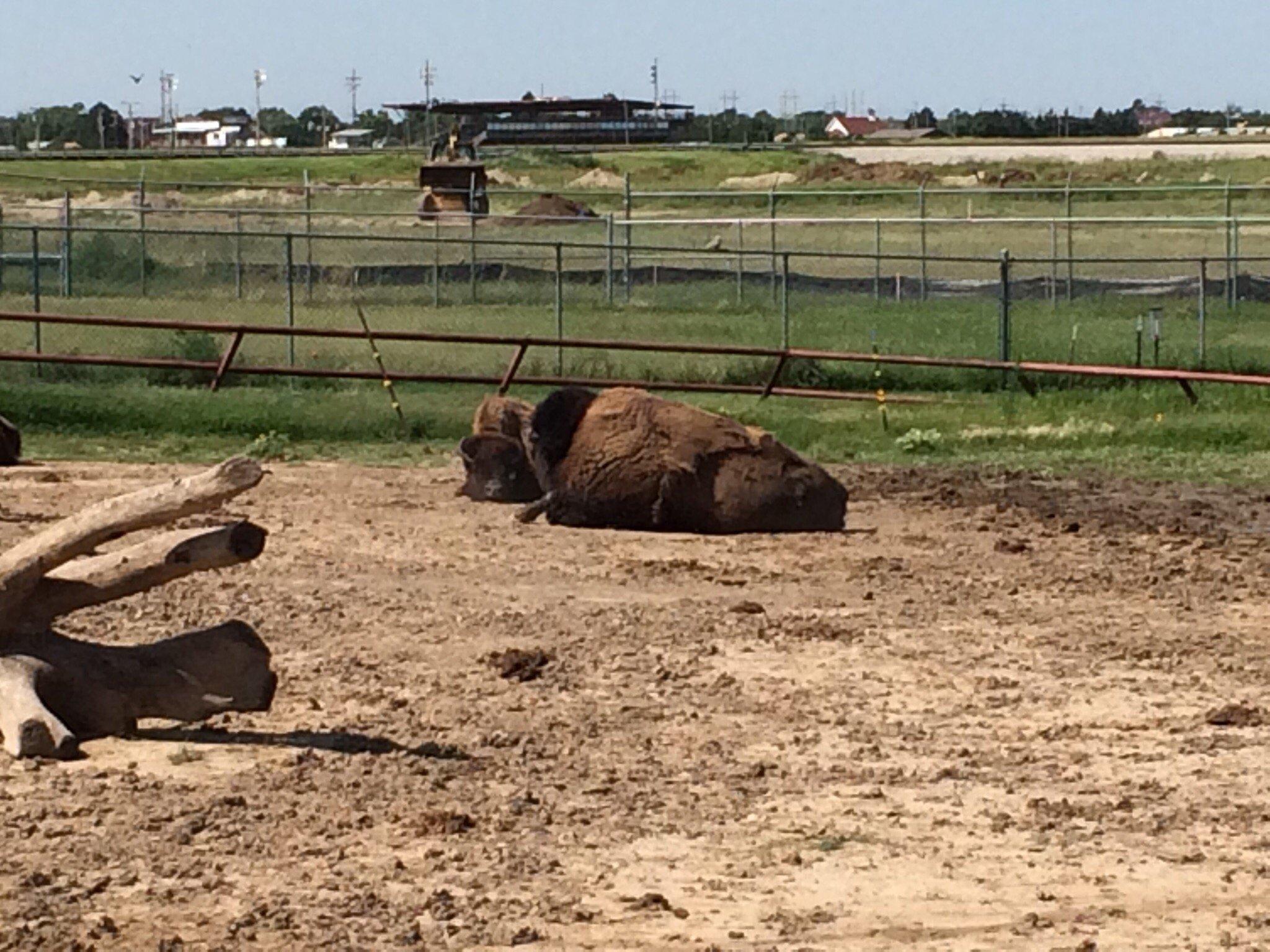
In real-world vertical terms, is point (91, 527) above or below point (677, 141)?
below

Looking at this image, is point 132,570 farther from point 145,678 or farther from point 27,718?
point 27,718

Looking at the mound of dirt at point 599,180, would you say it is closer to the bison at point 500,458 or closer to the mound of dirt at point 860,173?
the mound of dirt at point 860,173

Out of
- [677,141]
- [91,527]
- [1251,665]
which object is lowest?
[1251,665]

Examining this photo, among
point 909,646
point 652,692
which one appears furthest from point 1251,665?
point 652,692

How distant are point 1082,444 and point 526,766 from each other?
11.2 meters

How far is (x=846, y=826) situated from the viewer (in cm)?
725

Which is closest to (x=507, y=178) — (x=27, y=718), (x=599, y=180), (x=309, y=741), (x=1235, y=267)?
(x=599, y=180)

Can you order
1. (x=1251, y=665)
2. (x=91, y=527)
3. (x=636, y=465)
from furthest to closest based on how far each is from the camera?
1. (x=636, y=465)
2. (x=1251, y=665)
3. (x=91, y=527)

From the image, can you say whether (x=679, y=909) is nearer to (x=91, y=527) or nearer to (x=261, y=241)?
(x=91, y=527)

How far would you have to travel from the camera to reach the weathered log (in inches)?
320

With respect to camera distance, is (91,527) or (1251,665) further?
(1251,665)

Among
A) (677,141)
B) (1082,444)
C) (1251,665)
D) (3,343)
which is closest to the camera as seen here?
(1251,665)

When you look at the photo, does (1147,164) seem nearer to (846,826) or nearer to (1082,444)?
(1082,444)

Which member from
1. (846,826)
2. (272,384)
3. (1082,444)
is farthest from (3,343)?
(846,826)
